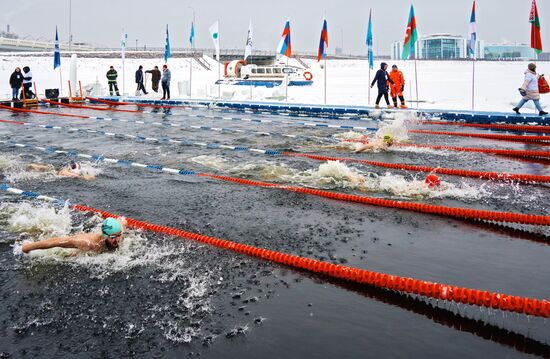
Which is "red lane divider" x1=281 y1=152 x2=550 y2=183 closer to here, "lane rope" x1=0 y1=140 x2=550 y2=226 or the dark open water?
the dark open water

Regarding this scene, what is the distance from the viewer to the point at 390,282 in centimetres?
514

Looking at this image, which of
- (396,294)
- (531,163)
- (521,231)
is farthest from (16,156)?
(531,163)

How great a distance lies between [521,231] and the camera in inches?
276

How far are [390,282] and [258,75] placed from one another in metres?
39.0

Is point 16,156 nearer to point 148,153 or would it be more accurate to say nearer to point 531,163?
point 148,153

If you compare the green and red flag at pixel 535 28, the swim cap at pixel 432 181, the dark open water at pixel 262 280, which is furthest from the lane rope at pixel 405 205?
the green and red flag at pixel 535 28

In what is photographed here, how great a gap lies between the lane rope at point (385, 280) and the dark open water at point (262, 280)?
0.12 meters

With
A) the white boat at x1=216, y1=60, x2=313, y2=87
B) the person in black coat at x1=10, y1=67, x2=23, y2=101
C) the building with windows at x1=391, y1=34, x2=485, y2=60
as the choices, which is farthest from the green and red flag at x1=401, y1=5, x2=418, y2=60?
the building with windows at x1=391, y1=34, x2=485, y2=60

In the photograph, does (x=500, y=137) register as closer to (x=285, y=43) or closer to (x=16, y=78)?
(x=285, y=43)

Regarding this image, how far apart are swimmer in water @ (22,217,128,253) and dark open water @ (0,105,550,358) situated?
17 cm

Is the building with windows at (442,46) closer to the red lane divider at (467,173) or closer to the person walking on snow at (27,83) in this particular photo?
the person walking on snow at (27,83)

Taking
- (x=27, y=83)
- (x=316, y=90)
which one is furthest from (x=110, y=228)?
(x=316, y=90)

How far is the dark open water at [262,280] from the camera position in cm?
422

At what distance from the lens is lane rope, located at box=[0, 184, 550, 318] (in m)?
4.47
